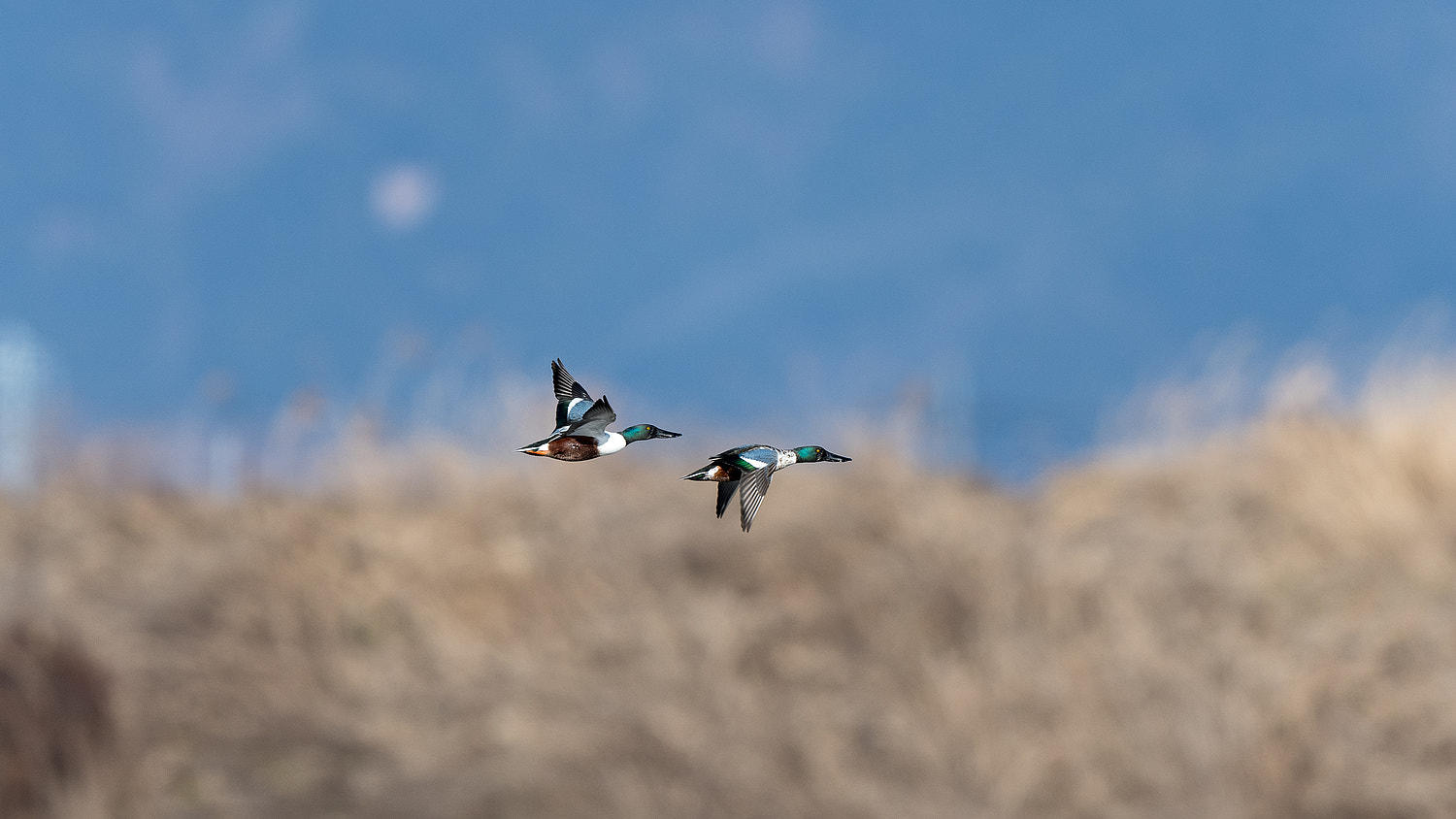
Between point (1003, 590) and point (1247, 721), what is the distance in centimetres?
101

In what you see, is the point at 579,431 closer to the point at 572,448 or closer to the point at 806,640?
the point at 572,448

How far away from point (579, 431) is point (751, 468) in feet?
0.22

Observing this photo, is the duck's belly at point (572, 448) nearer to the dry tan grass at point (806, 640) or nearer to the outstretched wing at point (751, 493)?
the outstretched wing at point (751, 493)

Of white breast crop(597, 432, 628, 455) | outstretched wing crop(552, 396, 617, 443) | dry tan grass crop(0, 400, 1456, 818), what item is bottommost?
white breast crop(597, 432, 628, 455)

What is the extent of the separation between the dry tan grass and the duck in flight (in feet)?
13.1

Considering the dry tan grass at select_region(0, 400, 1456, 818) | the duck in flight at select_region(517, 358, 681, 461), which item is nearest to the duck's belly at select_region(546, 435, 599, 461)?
the duck in flight at select_region(517, 358, 681, 461)

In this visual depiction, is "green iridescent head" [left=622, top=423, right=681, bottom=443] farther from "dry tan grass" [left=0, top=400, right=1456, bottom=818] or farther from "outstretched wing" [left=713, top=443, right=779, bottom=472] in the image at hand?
"dry tan grass" [left=0, top=400, right=1456, bottom=818]

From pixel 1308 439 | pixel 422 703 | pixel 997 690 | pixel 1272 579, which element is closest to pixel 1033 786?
pixel 997 690

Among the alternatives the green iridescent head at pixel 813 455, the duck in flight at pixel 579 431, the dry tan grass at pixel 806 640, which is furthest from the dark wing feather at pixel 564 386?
the dry tan grass at pixel 806 640

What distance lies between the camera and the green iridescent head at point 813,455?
0.48m

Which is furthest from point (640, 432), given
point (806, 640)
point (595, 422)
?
point (806, 640)

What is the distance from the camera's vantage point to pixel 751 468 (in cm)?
49

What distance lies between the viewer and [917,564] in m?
5.19

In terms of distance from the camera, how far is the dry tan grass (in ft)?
14.7
